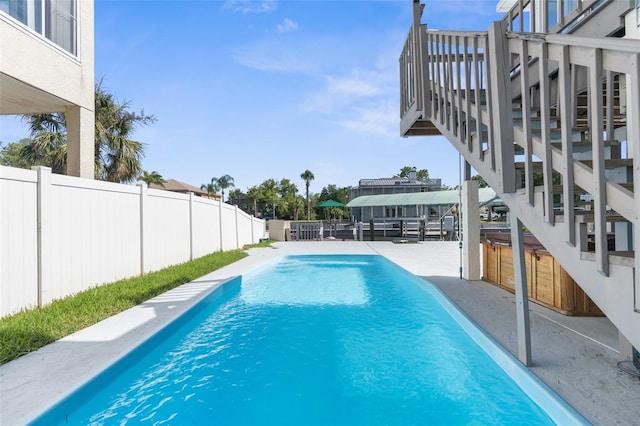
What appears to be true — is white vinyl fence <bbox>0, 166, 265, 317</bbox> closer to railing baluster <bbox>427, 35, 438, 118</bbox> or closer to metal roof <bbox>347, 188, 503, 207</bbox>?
railing baluster <bbox>427, 35, 438, 118</bbox>

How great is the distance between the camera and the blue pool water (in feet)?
9.09

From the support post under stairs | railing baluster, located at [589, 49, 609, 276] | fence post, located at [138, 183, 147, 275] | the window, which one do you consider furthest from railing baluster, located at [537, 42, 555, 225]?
the window

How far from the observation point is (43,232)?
4.44 meters

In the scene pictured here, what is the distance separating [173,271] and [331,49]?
8.74 m

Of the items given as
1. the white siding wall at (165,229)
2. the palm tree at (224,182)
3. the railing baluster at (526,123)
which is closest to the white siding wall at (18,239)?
the white siding wall at (165,229)

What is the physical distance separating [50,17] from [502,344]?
9.33m

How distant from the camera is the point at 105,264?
591 centimetres

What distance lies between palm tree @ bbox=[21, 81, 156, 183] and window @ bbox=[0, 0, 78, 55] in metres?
6.97

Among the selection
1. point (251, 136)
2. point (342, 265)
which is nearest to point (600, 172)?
point (342, 265)

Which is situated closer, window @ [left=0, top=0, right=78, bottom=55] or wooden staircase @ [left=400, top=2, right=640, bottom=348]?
wooden staircase @ [left=400, top=2, right=640, bottom=348]

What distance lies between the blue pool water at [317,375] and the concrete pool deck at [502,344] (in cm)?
13

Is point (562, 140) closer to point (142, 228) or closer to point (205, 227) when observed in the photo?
point (142, 228)

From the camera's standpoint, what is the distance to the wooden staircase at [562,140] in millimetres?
1698

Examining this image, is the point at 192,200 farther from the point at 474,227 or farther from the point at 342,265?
the point at 474,227
